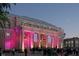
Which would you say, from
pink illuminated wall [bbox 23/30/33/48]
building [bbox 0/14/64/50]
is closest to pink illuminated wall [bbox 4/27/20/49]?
building [bbox 0/14/64/50]

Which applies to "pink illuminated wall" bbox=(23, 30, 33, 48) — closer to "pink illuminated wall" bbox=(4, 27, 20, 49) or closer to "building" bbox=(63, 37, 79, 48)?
"pink illuminated wall" bbox=(4, 27, 20, 49)

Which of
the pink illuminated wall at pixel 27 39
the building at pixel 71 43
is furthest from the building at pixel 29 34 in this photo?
the building at pixel 71 43

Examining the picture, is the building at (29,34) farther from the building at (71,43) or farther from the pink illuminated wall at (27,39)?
the building at (71,43)

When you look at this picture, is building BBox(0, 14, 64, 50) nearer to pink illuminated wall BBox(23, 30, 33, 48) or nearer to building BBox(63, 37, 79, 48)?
pink illuminated wall BBox(23, 30, 33, 48)

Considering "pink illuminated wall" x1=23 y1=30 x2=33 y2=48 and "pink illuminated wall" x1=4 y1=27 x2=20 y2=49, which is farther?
"pink illuminated wall" x1=23 y1=30 x2=33 y2=48

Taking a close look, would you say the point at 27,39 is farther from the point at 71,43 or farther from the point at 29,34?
the point at 71,43

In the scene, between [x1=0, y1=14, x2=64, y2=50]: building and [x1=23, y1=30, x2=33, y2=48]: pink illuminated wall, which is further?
[x1=23, y1=30, x2=33, y2=48]: pink illuminated wall

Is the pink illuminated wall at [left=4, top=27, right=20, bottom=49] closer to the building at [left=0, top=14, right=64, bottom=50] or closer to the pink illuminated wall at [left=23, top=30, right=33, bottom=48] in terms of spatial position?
the building at [left=0, top=14, right=64, bottom=50]

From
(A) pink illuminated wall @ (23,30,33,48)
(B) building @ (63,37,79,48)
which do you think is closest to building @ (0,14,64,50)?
Result: (A) pink illuminated wall @ (23,30,33,48)

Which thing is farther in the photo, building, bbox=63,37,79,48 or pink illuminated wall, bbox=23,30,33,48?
pink illuminated wall, bbox=23,30,33,48

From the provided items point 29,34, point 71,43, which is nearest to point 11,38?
point 29,34

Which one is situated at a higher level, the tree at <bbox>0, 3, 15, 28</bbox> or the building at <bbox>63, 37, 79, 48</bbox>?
the tree at <bbox>0, 3, 15, 28</bbox>

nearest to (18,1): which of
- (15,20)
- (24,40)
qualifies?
(15,20)

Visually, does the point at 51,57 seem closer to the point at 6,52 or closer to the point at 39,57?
the point at 39,57
